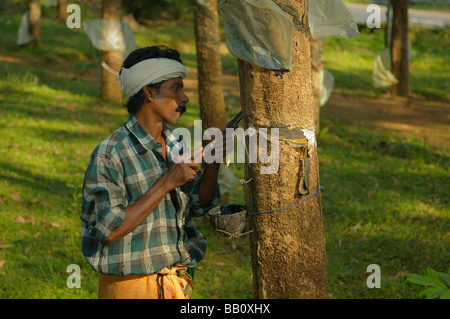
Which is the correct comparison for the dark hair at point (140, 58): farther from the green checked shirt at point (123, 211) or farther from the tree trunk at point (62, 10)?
the tree trunk at point (62, 10)

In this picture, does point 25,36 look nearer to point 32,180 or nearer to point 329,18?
point 32,180

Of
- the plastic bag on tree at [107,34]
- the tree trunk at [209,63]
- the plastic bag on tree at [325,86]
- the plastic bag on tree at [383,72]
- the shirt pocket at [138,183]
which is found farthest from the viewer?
the plastic bag on tree at [383,72]

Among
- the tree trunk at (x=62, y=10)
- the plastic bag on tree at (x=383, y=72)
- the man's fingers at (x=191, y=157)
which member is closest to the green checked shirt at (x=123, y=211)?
the man's fingers at (x=191, y=157)

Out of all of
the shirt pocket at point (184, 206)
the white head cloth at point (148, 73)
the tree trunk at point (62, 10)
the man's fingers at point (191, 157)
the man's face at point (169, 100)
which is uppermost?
the tree trunk at point (62, 10)

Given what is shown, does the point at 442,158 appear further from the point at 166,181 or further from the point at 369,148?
the point at 166,181

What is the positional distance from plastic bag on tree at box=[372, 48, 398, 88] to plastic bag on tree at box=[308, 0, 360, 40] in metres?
9.45

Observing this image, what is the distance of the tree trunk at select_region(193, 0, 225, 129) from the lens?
5.75 metres

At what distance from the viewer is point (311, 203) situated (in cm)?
281

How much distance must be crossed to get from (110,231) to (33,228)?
12.8 feet

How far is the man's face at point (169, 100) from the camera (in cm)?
276

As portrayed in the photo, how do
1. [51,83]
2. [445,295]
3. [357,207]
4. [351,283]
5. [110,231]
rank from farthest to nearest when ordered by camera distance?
[51,83], [357,207], [351,283], [445,295], [110,231]

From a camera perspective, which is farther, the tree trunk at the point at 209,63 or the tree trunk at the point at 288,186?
the tree trunk at the point at 209,63

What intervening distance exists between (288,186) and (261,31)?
75 cm
